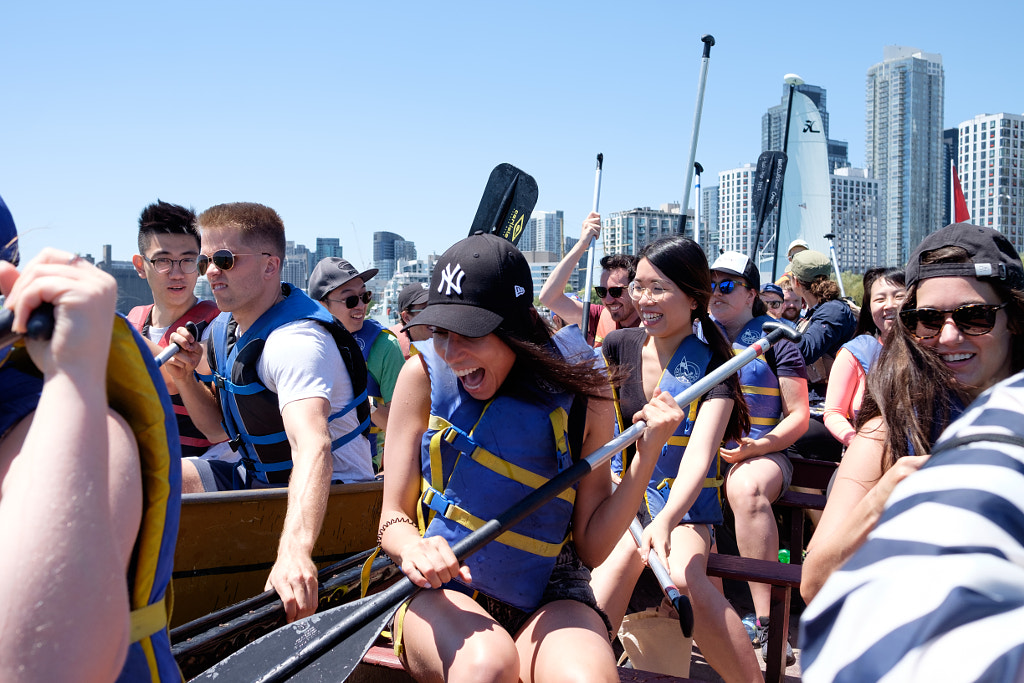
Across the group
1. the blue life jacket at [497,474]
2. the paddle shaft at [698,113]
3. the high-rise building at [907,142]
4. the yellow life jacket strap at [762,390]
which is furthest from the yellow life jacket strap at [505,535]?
the high-rise building at [907,142]

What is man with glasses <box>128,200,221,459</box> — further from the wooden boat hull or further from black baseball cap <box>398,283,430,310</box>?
black baseball cap <box>398,283,430,310</box>

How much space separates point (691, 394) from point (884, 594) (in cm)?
211

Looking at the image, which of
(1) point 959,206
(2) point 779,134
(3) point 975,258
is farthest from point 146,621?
(2) point 779,134

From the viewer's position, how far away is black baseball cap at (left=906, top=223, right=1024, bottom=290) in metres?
2.27

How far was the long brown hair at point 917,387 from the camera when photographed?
2.20 metres

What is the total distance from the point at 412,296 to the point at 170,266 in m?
2.54

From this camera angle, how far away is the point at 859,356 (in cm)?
468

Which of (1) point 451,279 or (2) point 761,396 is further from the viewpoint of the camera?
(2) point 761,396

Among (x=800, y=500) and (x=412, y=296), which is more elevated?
(x=412, y=296)

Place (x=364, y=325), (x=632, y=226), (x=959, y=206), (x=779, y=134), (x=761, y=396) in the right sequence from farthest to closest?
(x=779, y=134), (x=632, y=226), (x=364, y=325), (x=761, y=396), (x=959, y=206)

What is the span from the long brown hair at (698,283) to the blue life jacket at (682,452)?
77mm

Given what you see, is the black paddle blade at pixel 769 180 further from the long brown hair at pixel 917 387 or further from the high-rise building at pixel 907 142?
the high-rise building at pixel 907 142

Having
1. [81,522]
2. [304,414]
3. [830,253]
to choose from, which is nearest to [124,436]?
[81,522]

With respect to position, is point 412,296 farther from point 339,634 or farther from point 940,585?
point 940,585
